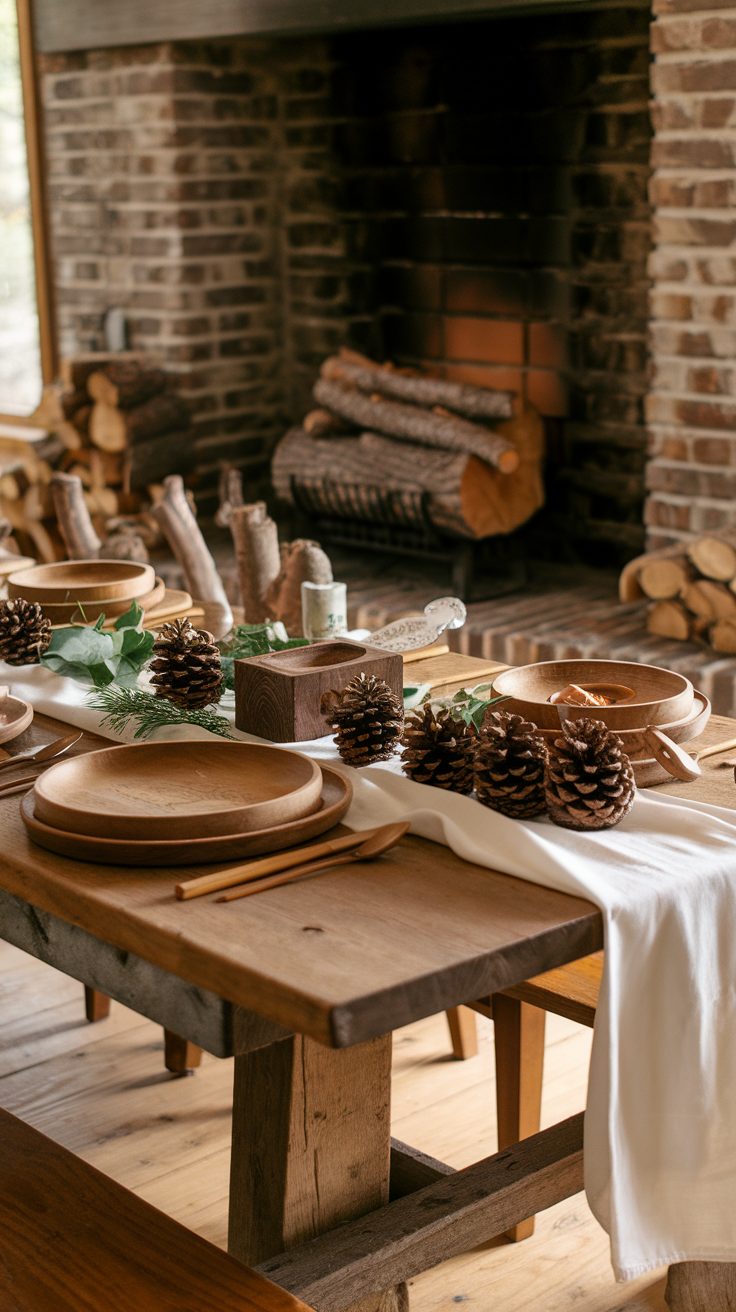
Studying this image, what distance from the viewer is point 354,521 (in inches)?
164

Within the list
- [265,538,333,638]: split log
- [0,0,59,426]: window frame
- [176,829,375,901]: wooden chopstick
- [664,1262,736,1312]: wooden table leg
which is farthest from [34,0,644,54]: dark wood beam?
[664,1262,736,1312]: wooden table leg

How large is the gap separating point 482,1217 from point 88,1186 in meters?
0.38

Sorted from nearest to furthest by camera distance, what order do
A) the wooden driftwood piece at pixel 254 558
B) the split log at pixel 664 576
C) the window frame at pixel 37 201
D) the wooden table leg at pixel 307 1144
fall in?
the wooden table leg at pixel 307 1144
the wooden driftwood piece at pixel 254 558
the split log at pixel 664 576
the window frame at pixel 37 201

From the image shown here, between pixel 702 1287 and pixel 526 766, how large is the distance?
2.00 ft

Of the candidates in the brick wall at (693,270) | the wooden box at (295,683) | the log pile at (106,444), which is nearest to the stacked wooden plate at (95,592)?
the wooden box at (295,683)

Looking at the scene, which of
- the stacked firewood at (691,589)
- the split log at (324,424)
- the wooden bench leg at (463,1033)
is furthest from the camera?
the split log at (324,424)

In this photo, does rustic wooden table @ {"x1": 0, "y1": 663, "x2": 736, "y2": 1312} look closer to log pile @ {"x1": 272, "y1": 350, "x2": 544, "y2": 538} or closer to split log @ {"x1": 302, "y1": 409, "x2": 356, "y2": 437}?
log pile @ {"x1": 272, "y1": 350, "x2": 544, "y2": 538}

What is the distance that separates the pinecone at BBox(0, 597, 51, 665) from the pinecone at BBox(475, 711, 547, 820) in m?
0.73

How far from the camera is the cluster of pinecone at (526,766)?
1.35 metres

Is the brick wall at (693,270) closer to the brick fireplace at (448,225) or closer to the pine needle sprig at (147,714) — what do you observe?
the brick fireplace at (448,225)

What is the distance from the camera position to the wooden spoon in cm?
125

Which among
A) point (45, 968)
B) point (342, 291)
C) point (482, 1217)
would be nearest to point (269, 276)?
point (342, 291)

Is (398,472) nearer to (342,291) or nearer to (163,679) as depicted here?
(342,291)

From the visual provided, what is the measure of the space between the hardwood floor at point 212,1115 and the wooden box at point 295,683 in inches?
31.4
